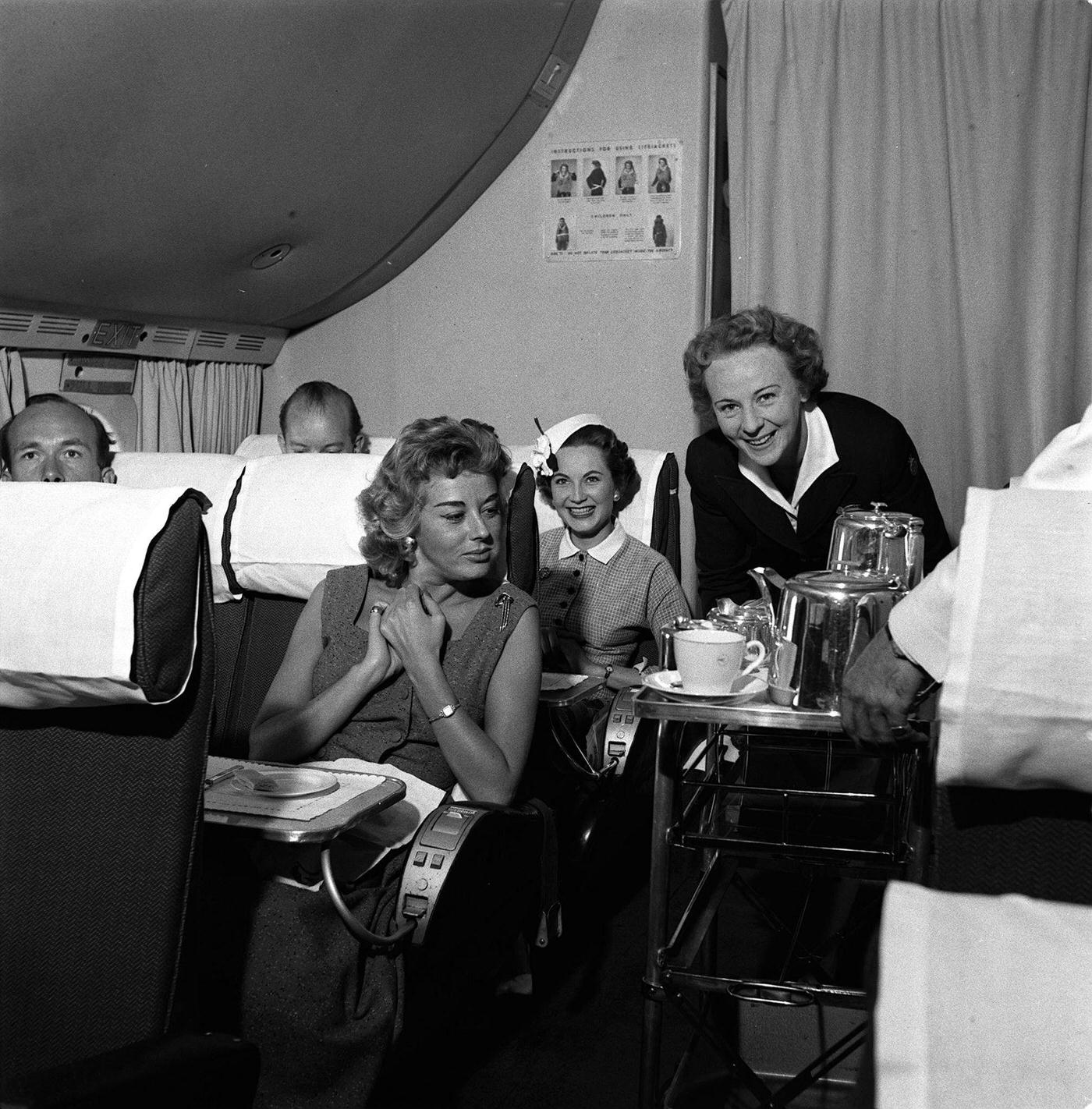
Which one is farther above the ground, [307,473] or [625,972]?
[307,473]

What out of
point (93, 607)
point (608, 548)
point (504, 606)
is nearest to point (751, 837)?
point (504, 606)

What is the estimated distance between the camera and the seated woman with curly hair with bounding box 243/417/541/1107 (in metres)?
1.68

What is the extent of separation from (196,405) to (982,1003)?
3603 millimetres

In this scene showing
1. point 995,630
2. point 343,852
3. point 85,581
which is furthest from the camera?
point 343,852

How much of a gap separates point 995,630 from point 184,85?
2470 millimetres

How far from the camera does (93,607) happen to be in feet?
3.85

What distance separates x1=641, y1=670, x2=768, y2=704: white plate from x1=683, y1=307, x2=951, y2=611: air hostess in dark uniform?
939 mm

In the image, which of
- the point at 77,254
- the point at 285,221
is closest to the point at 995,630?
the point at 77,254

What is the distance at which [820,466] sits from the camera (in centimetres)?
267

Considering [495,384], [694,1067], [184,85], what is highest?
[184,85]

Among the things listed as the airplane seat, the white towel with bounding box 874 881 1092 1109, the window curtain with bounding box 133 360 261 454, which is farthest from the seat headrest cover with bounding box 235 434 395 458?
the white towel with bounding box 874 881 1092 1109

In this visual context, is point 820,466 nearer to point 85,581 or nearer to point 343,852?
point 343,852

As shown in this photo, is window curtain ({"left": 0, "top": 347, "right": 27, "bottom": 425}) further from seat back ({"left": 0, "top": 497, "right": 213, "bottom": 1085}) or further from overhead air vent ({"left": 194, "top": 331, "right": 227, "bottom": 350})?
seat back ({"left": 0, "top": 497, "right": 213, "bottom": 1085})

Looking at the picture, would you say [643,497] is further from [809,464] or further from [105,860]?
[105,860]
